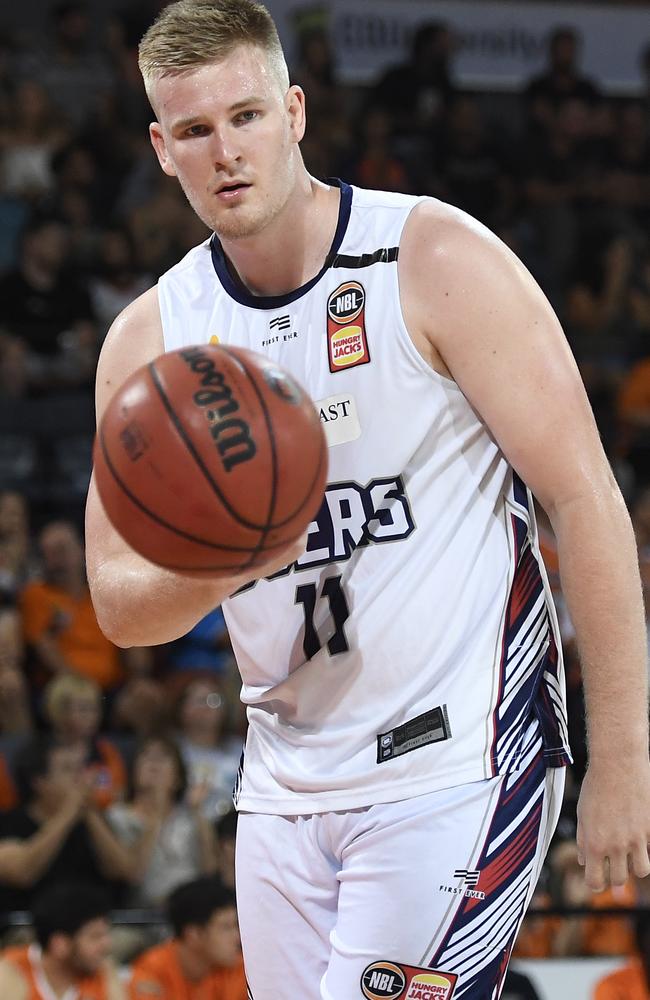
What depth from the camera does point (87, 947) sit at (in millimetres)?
5191

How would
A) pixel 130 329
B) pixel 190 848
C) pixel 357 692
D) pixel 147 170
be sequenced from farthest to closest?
pixel 147 170
pixel 190 848
pixel 130 329
pixel 357 692

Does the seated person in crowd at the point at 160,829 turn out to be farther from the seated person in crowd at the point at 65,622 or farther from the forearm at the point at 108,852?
the seated person in crowd at the point at 65,622

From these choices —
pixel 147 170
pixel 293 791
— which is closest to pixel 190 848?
pixel 293 791

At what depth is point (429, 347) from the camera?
2.56 m

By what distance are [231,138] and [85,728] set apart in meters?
4.44

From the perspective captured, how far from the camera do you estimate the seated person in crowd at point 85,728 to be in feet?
21.3

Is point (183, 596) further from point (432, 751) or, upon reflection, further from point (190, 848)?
point (190, 848)

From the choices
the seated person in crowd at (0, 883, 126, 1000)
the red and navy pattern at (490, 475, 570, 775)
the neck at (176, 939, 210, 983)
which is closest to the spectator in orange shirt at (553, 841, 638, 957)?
the neck at (176, 939, 210, 983)

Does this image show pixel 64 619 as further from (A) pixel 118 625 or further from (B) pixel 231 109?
(B) pixel 231 109

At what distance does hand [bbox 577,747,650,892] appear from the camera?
7.91 ft

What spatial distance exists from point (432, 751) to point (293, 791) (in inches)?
11.8

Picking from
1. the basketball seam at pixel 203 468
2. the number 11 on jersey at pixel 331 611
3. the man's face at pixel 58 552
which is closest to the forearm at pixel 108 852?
the man's face at pixel 58 552

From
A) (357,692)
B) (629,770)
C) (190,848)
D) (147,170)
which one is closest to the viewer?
(629,770)

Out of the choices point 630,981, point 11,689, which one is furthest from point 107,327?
point 630,981
